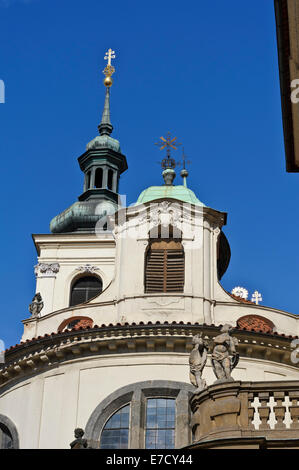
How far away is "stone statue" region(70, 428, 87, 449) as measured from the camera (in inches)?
814

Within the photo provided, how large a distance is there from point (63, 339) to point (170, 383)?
9.55 feet

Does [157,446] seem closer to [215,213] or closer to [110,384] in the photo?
[110,384]

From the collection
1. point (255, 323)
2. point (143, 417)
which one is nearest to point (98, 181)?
point (255, 323)

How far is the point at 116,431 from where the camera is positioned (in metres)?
22.7

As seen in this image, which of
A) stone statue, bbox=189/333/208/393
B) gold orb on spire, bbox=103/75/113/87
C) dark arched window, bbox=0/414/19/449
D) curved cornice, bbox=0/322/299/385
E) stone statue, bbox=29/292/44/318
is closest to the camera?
stone statue, bbox=189/333/208/393

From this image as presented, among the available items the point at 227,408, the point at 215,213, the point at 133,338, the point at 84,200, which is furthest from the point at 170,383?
the point at 84,200

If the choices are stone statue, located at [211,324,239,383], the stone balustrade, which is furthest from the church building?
the stone balustrade

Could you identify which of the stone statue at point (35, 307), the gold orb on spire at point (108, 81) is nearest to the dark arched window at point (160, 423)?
the stone statue at point (35, 307)

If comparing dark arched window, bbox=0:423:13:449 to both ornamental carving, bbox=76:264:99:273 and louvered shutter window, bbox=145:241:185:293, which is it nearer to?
louvered shutter window, bbox=145:241:185:293

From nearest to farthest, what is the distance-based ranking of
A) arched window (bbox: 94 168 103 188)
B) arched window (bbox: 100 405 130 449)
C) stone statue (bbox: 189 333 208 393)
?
1. stone statue (bbox: 189 333 208 393)
2. arched window (bbox: 100 405 130 449)
3. arched window (bbox: 94 168 103 188)

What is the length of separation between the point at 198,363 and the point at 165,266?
37.5ft

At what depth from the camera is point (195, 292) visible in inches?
1008

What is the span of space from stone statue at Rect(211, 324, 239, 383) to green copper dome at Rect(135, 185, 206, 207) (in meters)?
13.5

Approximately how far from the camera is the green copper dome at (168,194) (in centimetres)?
2847
